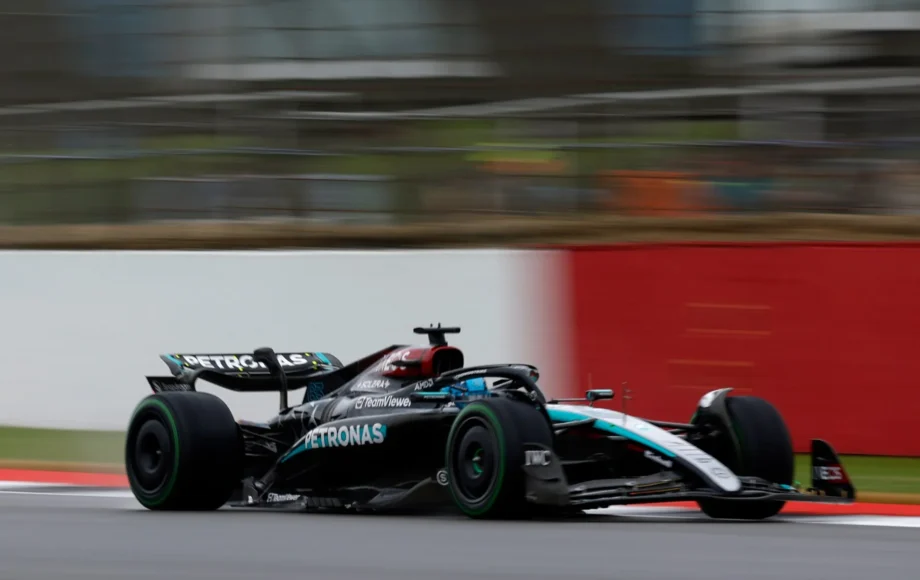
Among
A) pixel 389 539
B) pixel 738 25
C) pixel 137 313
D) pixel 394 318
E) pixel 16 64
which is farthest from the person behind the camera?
pixel 16 64

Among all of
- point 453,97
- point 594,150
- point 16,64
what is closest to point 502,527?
point 594,150

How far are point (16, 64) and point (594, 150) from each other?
7455 millimetres

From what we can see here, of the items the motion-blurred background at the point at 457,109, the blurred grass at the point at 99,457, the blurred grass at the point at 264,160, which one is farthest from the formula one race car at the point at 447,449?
the blurred grass at the point at 264,160

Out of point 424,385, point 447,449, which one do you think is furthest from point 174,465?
point 447,449

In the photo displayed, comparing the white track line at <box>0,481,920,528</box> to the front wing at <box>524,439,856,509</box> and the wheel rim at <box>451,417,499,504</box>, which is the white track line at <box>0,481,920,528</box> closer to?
the front wing at <box>524,439,856,509</box>

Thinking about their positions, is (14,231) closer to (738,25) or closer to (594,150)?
(594,150)

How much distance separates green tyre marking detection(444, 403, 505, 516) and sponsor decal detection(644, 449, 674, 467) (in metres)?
0.77

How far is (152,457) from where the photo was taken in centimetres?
874

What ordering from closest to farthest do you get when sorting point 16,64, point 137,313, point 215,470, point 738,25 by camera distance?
point 215,470 < point 137,313 < point 738,25 < point 16,64

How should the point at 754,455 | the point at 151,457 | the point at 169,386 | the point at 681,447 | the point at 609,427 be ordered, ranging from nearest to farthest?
the point at 681,447 < the point at 609,427 < the point at 754,455 < the point at 151,457 < the point at 169,386

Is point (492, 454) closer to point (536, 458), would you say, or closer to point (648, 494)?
→ point (536, 458)

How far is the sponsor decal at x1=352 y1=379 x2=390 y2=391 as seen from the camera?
855 cm

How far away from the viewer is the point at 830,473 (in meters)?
7.86

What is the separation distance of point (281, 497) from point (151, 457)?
0.77 metres
